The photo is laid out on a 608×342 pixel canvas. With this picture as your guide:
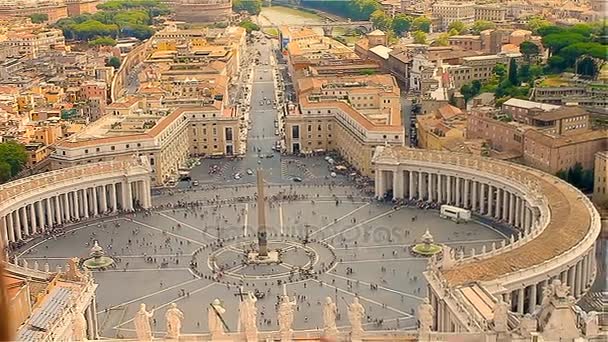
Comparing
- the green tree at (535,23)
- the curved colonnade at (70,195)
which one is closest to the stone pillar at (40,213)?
the curved colonnade at (70,195)

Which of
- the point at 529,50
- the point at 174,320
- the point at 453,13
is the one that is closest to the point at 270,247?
the point at 174,320

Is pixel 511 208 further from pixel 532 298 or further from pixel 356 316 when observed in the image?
pixel 356 316

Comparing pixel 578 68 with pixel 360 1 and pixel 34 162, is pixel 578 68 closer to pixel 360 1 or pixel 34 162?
pixel 34 162

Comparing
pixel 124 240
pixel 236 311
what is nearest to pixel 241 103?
pixel 124 240

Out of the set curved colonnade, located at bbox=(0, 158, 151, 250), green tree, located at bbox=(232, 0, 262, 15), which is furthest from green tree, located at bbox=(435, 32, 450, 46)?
green tree, located at bbox=(232, 0, 262, 15)

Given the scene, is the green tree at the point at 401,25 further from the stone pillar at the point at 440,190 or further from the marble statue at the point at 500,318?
the marble statue at the point at 500,318

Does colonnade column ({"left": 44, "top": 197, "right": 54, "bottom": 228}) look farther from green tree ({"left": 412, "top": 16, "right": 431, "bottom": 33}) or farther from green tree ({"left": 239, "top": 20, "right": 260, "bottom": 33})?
green tree ({"left": 239, "top": 20, "right": 260, "bottom": 33})

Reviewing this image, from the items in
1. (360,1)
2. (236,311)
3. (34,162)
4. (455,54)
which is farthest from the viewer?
(360,1)
